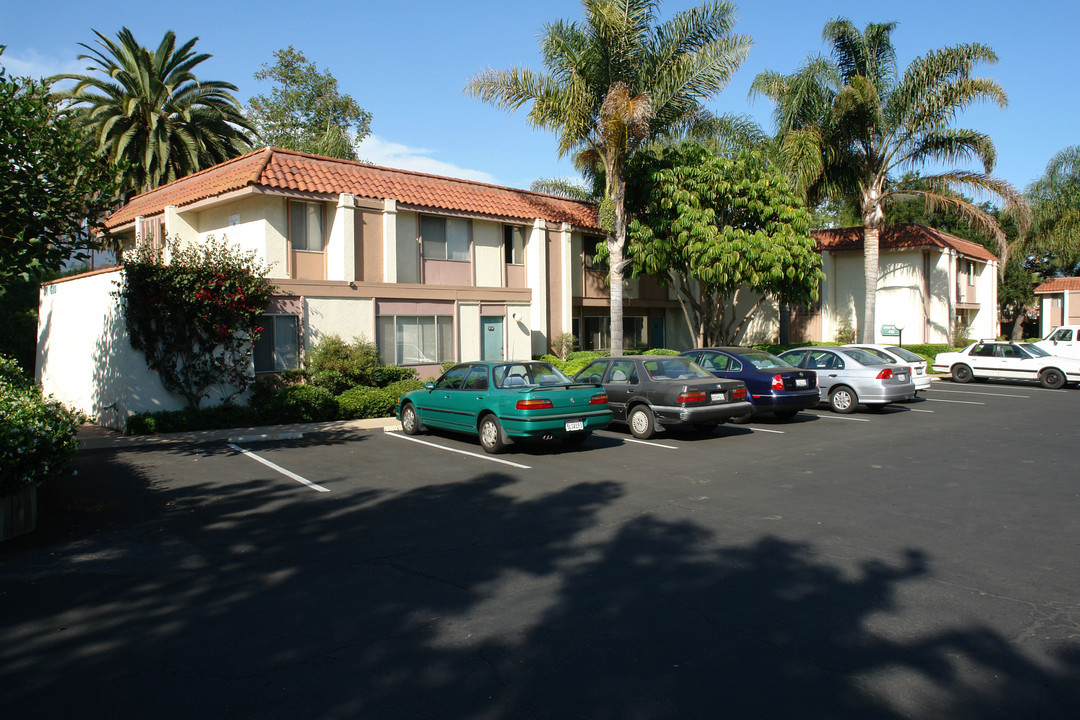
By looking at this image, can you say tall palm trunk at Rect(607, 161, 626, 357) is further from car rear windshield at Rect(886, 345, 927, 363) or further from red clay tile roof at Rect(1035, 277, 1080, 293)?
red clay tile roof at Rect(1035, 277, 1080, 293)

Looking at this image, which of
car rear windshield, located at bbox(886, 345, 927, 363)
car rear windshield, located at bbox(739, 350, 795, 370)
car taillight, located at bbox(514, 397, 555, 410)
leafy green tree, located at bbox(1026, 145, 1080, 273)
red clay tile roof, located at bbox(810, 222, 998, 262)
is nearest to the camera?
car taillight, located at bbox(514, 397, 555, 410)

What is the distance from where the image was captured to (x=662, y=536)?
713 cm

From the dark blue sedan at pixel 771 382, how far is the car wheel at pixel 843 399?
1.54 metres

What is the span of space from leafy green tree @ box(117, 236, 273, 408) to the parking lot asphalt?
5054 mm

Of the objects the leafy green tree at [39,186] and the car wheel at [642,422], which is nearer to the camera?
the leafy green tree at [39,186]

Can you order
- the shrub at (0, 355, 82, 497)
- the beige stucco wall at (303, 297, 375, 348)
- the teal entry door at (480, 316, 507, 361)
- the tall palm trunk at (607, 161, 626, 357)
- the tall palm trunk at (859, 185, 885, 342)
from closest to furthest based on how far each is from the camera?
the shrub at (0, 355, 82, 497), the beige stucco wall at (303, 297, 375, 348), the tall palm trunk at (607, 161, 626, 357), the teal entry door at (480, 316, 507, 361), the tall palm trunk at (859, 185, 885, 342)

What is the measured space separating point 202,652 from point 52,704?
83cm

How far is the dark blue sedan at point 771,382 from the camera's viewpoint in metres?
14.9

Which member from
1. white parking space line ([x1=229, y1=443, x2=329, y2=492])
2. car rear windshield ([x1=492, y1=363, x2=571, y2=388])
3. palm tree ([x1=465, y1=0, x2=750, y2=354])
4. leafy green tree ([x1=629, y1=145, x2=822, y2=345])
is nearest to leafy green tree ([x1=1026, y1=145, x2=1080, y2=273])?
leafy green tree ([x1=629, y1=145, x2=822, y2=345])

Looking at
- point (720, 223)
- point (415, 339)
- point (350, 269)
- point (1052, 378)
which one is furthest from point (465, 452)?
point (1052, 378)

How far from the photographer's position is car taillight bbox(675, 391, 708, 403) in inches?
498

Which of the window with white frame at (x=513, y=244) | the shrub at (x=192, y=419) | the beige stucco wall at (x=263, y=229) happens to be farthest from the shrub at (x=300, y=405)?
the window with white frame at (x=513, y=244)

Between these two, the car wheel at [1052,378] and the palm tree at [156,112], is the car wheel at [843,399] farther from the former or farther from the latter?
the palm tree at [156,112]

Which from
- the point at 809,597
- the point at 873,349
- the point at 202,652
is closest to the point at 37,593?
the point at 202,652
